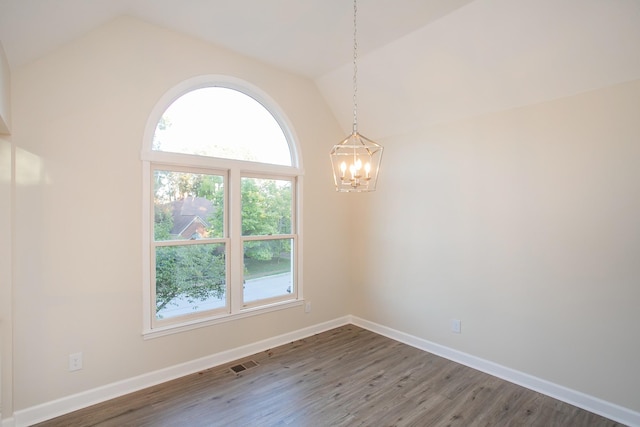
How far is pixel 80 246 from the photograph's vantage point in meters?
2.50

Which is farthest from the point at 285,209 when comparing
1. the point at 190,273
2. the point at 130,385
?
the point at 130,385

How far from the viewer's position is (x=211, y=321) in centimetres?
320

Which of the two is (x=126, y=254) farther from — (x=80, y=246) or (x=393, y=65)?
(x=393, y=65)

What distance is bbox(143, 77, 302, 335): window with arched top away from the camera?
2.94 meters

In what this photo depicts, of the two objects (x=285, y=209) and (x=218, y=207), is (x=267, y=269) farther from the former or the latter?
(x=218, y=207)

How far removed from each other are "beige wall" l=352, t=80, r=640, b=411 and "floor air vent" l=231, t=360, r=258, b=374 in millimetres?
1810

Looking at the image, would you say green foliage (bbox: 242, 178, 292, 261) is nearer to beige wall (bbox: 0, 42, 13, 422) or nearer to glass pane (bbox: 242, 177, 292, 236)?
glass pane (bbox: 242, 177, 292, 236)

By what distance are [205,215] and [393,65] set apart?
2501 mm

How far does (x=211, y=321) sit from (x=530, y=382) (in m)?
3.05

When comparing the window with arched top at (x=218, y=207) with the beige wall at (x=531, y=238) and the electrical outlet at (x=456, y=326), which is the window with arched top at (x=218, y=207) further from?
the electrical outlet at (x=456, y=326)

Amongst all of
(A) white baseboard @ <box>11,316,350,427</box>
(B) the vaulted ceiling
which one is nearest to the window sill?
(A) white baseboard @ <box>11,316,350,427</box>

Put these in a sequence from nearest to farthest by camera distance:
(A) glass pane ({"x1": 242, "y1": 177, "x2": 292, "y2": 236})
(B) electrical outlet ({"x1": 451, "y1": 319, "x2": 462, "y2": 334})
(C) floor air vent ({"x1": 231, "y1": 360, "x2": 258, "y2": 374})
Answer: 1. (C) floor air vent ({"x1": 231, "y1": 360, "x2": 258, "y2": 374})
2. (B) electrical outlet ({"x1": 451, "y1": 319, "x2": 462, "y2": 334})
3. (A) glass pane ({"x1": 242, "y1": 177, "x2": 292, "y2": 236})

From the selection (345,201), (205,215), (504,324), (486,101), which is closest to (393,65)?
(486,101)

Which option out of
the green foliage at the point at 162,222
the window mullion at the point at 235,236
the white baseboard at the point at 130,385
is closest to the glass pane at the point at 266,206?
the window mullion at the point at 235,236
